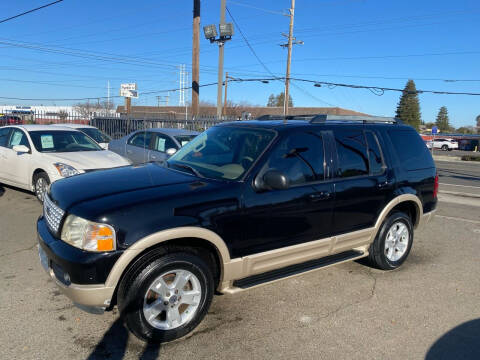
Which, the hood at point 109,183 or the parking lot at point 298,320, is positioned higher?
the hood at point 109,183

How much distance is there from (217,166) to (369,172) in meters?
1.80

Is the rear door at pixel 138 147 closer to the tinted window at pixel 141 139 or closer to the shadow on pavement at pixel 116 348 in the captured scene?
the tinted window at pixel 141 139

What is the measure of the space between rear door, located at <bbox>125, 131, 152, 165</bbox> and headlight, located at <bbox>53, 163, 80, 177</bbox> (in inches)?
102

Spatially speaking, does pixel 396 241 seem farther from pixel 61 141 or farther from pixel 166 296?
pixel 61 141

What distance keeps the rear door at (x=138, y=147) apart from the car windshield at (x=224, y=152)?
205 inches

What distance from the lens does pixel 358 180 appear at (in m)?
4.15

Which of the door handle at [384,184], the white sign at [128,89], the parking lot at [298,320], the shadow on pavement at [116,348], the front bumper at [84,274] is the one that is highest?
the white sign at [128,89]

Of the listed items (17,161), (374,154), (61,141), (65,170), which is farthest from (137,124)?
(374,154)

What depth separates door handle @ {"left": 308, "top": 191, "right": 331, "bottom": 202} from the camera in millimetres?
3723

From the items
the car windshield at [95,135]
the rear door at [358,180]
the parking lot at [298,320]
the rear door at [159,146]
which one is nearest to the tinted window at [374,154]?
the rear door at [358,180]

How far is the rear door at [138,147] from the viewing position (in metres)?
9.36

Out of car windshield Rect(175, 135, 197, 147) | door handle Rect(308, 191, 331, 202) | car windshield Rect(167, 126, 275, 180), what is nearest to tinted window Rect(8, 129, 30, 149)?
car windshield Rect(175, 135, 197, 147)

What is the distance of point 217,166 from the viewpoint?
12.4 ft

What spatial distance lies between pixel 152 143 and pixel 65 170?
9.71 ft
